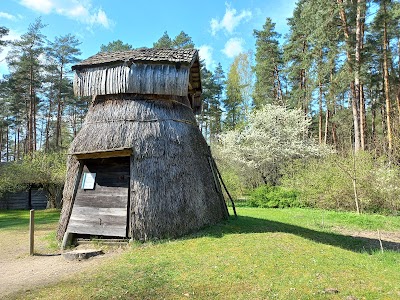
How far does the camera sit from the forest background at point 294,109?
1830 centimetres

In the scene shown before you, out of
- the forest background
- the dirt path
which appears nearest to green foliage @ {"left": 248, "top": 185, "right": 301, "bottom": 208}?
the forest background

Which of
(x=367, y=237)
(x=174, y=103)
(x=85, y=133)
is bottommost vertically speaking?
(x=367, y=237)

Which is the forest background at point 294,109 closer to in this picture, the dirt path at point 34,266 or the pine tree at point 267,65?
the pine tree at point 267,65

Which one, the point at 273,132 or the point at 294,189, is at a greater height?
the point at 273,132

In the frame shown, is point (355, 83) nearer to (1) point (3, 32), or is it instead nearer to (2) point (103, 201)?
(2) point (103, 201)

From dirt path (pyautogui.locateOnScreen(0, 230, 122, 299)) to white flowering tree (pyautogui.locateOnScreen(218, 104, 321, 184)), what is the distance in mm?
18213

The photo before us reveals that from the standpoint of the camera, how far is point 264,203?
21.3m

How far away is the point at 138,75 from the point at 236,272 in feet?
24.2

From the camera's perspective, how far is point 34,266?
26.8 ft

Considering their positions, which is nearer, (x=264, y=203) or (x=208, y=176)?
(x=208, y=176)

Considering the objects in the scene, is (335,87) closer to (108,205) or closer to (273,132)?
(273,132)

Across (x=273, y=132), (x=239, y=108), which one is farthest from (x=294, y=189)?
(x=239, y=108)

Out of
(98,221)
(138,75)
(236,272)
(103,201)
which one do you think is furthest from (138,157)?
(236,272)

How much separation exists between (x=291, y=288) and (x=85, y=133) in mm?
→ 8339
